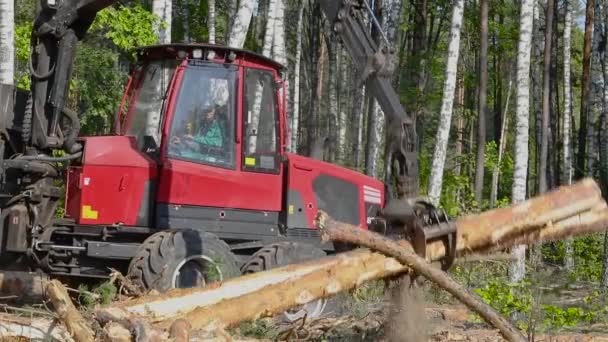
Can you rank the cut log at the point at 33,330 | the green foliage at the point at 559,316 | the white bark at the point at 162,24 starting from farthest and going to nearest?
the white bark at the point at 162,24, the green foliage at the point at 559,316, the cut log at the point at 33,330

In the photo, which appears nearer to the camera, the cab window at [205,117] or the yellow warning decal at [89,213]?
the yellow warning decal at [89,213]

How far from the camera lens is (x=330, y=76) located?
33000mm

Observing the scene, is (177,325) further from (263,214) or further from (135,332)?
(263,214)

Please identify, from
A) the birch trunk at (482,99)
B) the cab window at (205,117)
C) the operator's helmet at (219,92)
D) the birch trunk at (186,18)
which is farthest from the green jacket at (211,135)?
the birch trunk at (186,18)

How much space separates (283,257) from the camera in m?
9.55

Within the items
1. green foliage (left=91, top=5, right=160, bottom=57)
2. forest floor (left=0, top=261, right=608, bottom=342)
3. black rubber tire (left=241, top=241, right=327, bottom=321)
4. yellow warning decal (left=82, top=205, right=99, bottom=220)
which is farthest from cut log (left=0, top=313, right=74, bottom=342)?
green foliage (left=91, top=5, right=160, bottom=57)

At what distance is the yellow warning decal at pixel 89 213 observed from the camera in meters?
9.44

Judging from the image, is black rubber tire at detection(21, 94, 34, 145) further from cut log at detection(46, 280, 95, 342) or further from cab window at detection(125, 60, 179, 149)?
cut log at detection(46, 280, 95, 342)

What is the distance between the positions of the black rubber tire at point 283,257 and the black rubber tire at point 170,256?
0.26 meters

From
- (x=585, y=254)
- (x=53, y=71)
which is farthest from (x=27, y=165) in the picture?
(x=585, y=254)

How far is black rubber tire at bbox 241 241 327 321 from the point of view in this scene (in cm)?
938

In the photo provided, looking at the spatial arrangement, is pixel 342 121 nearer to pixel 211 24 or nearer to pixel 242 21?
pixel 211 24

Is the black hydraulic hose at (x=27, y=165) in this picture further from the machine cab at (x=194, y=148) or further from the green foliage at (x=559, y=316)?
the green foliage at (x=559, y=316)

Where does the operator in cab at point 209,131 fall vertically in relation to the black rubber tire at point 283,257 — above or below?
above
